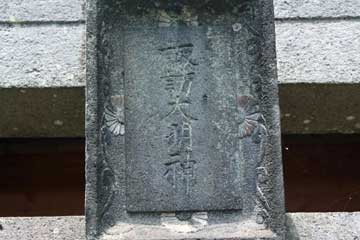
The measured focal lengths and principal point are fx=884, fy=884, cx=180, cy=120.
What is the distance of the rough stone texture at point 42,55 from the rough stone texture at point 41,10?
0.02 m

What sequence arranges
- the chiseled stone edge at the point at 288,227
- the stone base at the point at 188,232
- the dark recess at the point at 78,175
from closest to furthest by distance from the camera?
the stone base at the point at 188,232
the chiseled stone edge at the point at 288,227
the dark recess at the point at 78,175

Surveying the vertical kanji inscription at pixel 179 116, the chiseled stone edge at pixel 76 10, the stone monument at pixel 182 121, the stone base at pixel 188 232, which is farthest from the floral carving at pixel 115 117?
the chiseled stone edge at pixel 76 10

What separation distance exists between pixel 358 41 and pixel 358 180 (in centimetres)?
45

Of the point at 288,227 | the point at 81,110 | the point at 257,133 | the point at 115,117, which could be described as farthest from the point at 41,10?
the point at 288,227

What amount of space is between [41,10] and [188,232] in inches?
29.5

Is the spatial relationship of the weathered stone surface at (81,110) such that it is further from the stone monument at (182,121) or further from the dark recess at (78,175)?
the stone monument at (182,121)

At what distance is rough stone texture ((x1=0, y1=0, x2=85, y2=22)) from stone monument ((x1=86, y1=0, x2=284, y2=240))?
270 mm

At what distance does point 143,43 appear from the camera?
2.06m

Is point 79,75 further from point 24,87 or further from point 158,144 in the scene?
point 158,144

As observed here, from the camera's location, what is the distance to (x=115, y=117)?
2.00m

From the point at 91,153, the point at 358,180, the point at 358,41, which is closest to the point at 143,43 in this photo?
the point at 91,153

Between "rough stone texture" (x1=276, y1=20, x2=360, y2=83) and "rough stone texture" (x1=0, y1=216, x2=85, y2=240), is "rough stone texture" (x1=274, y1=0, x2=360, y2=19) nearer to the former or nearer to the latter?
"rough stone texture" (x1=276, y1=20, x2=360, y2=83)

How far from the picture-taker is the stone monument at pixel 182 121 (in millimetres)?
1946

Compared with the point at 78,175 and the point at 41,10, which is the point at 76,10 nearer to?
the point at 41,10
